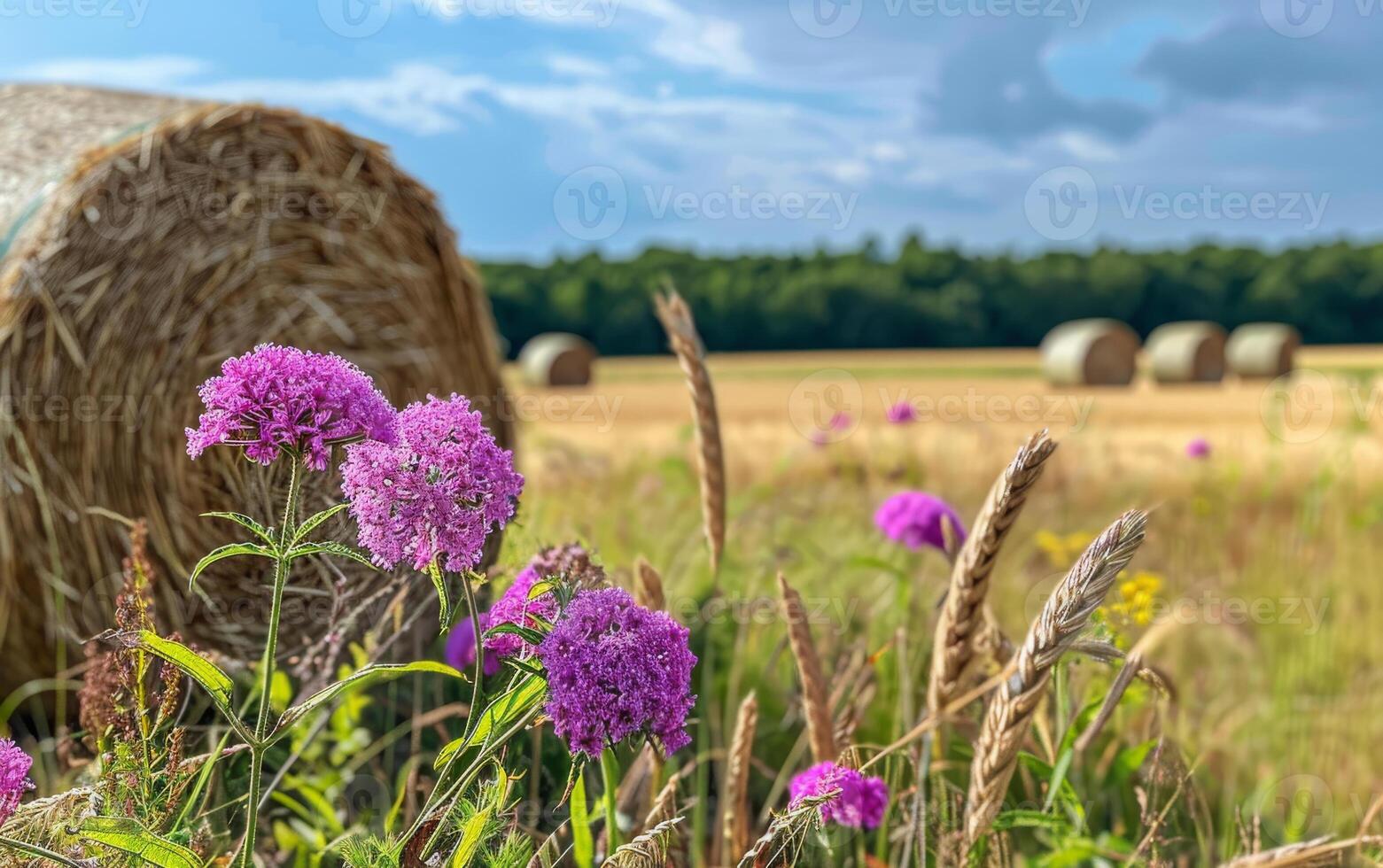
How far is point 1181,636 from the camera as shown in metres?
4.39

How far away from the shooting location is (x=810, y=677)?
4.18 ft

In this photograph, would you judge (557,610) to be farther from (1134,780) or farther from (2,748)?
(1134,780)

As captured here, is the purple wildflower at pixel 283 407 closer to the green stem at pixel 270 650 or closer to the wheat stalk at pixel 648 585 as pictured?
the green stem at pixel 270 650

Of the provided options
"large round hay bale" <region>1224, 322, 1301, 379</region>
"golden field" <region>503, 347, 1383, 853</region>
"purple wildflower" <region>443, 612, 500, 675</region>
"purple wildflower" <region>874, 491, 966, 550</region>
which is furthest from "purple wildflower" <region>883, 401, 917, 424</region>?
"large round hay bale" <region>1224, 322, 1301, 379</region>

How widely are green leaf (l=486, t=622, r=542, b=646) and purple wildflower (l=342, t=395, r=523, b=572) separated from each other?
0.17 feet

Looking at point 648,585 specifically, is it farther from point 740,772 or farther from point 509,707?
point 509,707

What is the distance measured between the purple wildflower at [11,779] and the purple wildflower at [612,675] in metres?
0.48

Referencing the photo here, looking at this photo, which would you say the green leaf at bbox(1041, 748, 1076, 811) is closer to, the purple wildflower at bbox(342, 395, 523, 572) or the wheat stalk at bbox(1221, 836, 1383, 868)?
the wheat stalk at bbox(1221, 836, 1383, 868)

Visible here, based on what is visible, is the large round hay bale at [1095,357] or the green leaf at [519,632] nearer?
the green leaf at [519,632]

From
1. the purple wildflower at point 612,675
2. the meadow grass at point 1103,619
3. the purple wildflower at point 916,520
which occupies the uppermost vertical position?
the purple wildflower at point 612,675

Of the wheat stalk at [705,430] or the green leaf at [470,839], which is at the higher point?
the wheat stalk at [705,430]

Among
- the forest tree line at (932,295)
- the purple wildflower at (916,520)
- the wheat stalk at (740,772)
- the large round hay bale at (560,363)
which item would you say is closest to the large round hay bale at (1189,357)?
the large round hay bale at (560,363)

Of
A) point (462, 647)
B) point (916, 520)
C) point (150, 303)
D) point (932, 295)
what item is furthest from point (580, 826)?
point (932, 295)

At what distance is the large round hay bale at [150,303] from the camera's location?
2936 mm
